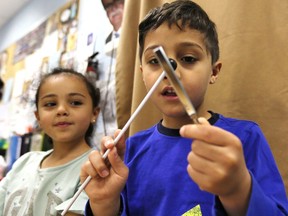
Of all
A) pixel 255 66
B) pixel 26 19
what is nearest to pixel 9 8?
pixel 26 19

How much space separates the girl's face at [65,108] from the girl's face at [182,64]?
1.47 feet

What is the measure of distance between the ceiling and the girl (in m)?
1.48

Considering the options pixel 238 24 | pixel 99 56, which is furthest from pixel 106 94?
pixel 238 24

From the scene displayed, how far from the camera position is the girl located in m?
0.90

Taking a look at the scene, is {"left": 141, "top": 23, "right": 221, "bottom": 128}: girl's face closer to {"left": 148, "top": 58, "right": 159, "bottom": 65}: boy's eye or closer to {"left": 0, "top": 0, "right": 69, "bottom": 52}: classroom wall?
{"left": 148, "top": 58, "right": 159, "bottom": 65}: boy's eye

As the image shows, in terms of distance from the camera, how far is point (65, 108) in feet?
3.23

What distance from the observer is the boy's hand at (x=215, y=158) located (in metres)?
0.36

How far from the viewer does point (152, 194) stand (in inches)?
23.6

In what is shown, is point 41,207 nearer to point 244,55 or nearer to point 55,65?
point 244,55

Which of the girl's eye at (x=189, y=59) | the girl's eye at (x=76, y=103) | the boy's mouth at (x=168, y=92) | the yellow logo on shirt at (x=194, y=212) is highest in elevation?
the girl's eye at (x=76, y=103)

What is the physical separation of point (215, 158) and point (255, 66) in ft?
1.59

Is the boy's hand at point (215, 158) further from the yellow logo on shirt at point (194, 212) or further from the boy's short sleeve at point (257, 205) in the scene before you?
the yellow logo on shirt at point (194, 212)

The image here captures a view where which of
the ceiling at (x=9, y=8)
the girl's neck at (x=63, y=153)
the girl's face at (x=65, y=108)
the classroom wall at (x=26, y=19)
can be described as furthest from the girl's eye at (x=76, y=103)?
the ceiling at (x=9, y=8)

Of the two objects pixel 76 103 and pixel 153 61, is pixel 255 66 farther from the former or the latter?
pixel 76 103
